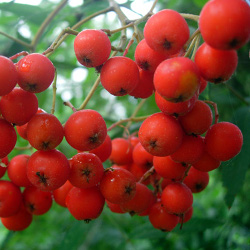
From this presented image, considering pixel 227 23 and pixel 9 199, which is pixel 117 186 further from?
pixel 227 23

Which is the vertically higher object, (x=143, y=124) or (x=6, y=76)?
(x=6, y=76)

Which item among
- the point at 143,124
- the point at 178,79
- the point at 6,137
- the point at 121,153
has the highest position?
the point at 178,79

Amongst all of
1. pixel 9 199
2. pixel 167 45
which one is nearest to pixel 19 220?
pixel 9 199

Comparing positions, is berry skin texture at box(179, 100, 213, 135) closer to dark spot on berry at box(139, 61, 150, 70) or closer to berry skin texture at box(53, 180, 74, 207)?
dark spot on berry at box(139, 61, 150, 70)

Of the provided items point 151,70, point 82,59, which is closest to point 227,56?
point 151,70

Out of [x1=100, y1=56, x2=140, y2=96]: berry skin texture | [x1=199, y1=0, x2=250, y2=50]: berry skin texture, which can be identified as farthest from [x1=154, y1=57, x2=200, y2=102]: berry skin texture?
[x1=100, y1=56, x2=140, y2=96]: berry skin texture

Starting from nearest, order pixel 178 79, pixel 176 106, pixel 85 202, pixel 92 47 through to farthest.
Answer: pixel 178 79 < pixel 176 106 < pixel 92 47 < pixel 85 202

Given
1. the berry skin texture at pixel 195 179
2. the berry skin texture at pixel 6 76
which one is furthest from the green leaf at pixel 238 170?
the berry skin texture at pixel 6 76
